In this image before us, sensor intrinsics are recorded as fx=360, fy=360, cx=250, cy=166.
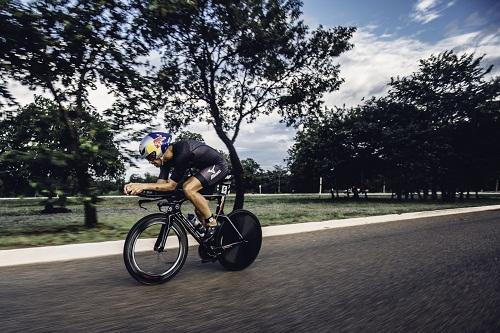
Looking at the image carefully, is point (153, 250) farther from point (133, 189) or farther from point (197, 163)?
point (197, 163)

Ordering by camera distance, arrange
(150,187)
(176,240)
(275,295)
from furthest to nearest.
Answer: (176,240) < (150,187) < (275,295)

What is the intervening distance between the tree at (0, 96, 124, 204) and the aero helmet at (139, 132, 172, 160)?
148 inches

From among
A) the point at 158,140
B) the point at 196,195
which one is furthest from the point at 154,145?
the point at 196,195

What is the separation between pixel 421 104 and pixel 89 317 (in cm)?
3579

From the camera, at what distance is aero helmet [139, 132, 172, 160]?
4250mm

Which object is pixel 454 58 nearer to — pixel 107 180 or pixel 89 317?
pixel 107 180

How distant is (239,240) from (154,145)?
5.72 ft

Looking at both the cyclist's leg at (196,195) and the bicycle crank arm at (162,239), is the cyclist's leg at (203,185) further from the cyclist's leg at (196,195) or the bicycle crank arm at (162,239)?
the bicycle crank arm at (162,239)

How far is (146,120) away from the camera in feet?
31.0

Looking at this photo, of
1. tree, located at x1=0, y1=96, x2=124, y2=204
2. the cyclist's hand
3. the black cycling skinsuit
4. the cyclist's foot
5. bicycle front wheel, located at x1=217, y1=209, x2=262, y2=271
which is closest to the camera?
the cyclist's hand

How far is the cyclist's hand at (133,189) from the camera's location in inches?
156

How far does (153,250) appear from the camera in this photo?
422 cm

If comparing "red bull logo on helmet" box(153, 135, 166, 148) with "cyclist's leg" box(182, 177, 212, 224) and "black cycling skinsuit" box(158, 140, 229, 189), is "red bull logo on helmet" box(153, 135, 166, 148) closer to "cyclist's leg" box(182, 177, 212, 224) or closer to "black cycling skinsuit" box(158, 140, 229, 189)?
"black cycling skinsuit" box(158, 140, 229, 189)

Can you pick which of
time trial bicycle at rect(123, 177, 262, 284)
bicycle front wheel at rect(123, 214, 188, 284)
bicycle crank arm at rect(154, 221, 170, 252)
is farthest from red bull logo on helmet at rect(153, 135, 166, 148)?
bicycle crank arm at rect(154, 221, 170, 252)
